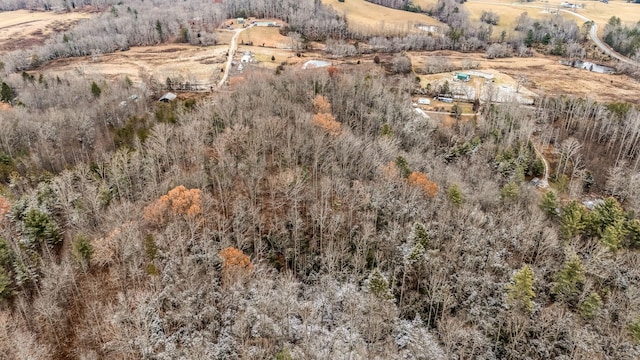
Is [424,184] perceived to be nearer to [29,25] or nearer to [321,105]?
[321,105]


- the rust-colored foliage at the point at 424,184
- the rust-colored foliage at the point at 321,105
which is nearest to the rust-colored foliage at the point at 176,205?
the rust-colored foliage at the point at 424,184

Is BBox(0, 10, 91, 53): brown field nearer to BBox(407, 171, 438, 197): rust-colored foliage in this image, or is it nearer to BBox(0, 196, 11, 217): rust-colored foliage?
BBox(0, 196, 11, 217): rust-colored foliage

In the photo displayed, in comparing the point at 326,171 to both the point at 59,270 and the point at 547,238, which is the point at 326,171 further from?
the point at 59,270

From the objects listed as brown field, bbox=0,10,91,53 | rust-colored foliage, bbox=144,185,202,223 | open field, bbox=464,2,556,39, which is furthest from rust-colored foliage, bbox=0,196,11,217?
open field, bbox=464,2,556,39

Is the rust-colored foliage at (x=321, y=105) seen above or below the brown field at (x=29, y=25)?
below

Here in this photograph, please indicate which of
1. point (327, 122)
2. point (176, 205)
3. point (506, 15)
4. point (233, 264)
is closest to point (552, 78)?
point (506, 15)

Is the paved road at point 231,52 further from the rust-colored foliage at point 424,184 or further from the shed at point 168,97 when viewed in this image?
the rust-colored foliage at point 424,184

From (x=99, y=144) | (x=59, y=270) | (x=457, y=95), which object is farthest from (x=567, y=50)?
(x=59, y=270)
